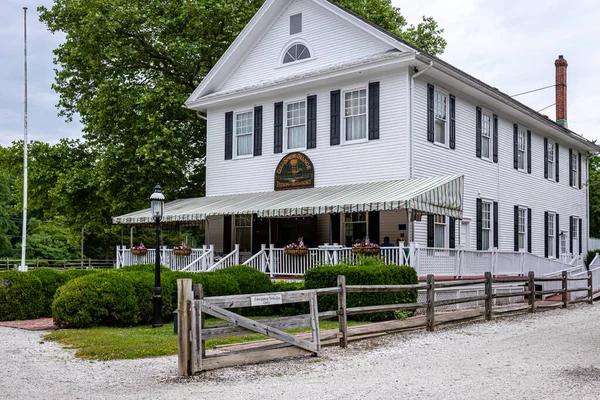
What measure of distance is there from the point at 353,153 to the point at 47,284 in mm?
9392

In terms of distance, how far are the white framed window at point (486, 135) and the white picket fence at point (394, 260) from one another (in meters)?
3.73

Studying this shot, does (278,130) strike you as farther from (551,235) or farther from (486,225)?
(551,235)

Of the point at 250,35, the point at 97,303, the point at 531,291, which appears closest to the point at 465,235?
the point at 531,291

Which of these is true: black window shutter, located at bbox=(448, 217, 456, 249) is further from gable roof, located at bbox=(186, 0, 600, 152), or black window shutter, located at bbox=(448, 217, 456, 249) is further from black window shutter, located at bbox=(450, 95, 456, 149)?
gable roof, located at bbox=(186, 0, 600, 152)

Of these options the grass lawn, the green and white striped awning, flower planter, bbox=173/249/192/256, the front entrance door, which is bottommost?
the grass lawn

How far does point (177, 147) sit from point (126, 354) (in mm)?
15656

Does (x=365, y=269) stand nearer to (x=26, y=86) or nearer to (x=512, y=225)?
(x=512, y=225)

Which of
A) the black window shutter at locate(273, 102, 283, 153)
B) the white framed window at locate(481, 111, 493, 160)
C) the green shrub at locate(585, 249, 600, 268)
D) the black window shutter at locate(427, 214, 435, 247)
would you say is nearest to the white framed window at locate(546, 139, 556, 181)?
the green shrub at locate(585, 249, 600, 268)

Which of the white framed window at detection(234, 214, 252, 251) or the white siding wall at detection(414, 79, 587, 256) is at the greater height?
the white siding wall at detection(414, 79, 587, 256)

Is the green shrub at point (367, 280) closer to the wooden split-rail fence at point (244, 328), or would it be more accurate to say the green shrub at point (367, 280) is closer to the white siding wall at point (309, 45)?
the wooden split-rail fence at point (244, 328)

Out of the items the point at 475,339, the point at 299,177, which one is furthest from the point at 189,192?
the point at 475,339

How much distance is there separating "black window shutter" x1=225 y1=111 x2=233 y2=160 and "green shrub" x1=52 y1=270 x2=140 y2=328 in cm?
979

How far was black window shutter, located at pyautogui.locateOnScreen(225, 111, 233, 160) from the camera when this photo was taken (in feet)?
78.4

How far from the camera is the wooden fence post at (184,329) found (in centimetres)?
912
